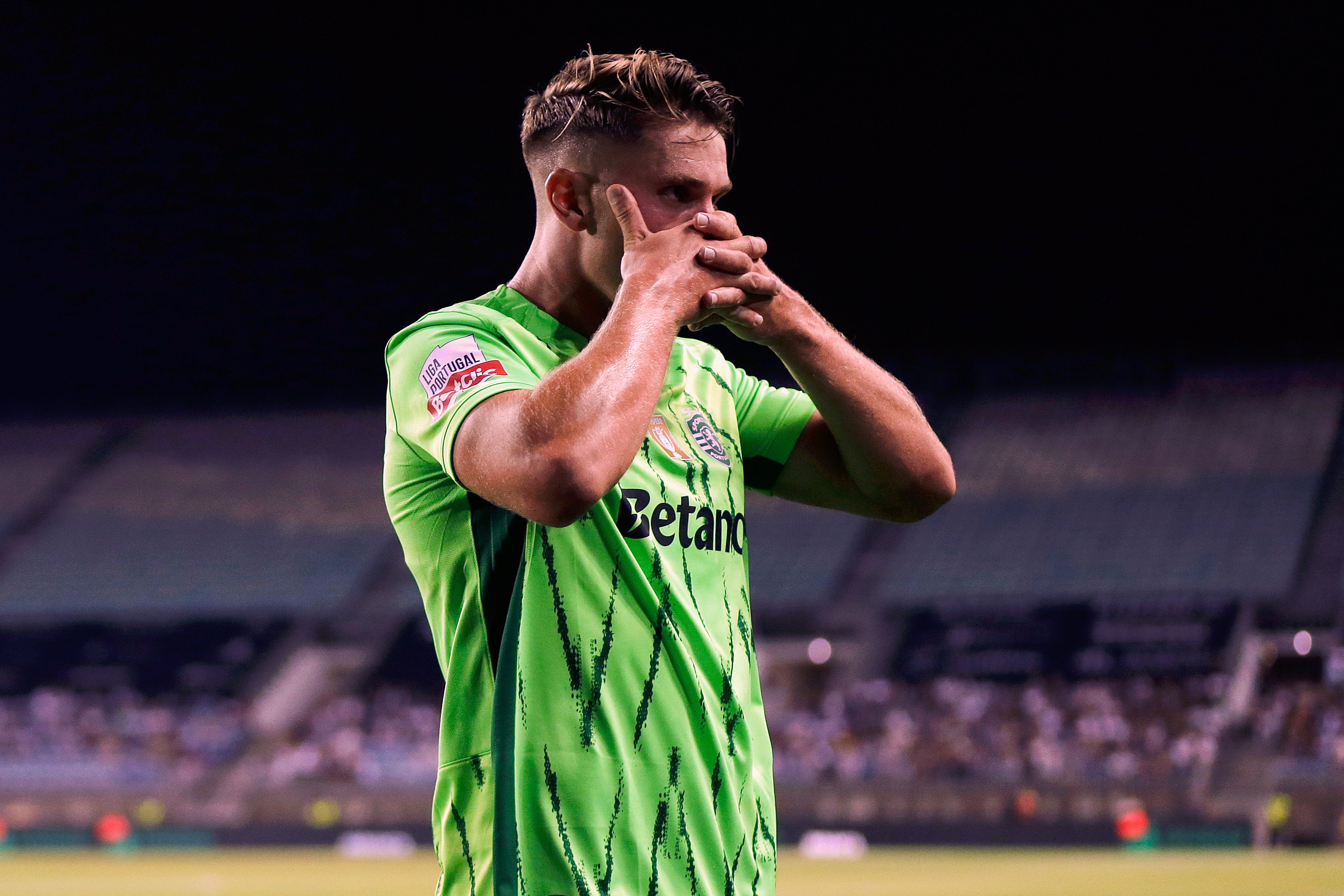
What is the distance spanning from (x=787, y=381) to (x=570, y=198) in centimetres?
2684

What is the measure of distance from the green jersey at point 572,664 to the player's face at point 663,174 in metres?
0.25

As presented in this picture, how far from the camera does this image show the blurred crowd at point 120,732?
26344 millimetres

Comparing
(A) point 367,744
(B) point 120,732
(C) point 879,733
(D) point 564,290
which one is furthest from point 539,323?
(B) point 120,732

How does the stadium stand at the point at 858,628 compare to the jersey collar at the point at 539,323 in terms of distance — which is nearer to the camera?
the jersey collar at the point at 539,323

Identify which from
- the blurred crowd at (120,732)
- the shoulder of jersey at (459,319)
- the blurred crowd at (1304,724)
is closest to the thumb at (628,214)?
the shoulder of jersey at (459,319)

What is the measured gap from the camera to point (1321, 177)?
24.3m

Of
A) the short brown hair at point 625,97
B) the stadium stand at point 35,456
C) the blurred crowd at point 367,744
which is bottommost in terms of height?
the blurred crowd at point 367,744

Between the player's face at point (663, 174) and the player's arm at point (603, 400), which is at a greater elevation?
the player's face at point (663, 174)

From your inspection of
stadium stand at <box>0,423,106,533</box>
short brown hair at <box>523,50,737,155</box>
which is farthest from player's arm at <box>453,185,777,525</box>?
stadium stand at <box>0,423,106,533</box>

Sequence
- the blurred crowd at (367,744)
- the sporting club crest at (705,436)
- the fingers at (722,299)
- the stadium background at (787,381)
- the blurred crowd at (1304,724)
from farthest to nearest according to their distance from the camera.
→ 1. the blurred crowd at (367,744)
2. the blurred crowd at (1304,724)
3. the stadium background at (787,381)
4. the sporting club crest at (705,436)
5. the fingers at (722,299)

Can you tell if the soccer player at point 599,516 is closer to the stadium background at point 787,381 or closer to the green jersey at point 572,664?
the green jersey at point 572,664

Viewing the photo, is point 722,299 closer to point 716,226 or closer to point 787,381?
point 716,226

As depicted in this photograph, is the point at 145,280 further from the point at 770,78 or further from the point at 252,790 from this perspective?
the point at 770,78

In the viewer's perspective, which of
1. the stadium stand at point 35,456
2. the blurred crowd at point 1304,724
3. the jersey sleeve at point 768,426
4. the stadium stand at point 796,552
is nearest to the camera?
the jersey sleeve at point 768,426
